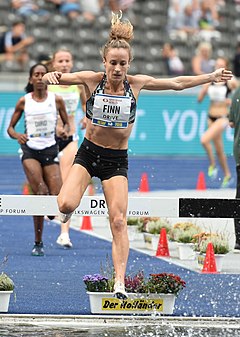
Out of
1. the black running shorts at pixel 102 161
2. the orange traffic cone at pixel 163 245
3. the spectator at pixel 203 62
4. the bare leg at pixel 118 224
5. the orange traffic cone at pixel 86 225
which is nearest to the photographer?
the bare leg at pixel 118 224

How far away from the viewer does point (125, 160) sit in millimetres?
9312

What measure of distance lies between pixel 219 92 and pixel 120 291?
13.4 metres

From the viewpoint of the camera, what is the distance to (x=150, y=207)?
31.8ft

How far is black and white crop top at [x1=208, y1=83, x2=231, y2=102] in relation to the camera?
852 inches

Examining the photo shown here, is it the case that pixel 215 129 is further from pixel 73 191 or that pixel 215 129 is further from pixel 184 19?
pixel 73 191

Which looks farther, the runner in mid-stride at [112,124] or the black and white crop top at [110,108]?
the black and white crop top at [110,108]

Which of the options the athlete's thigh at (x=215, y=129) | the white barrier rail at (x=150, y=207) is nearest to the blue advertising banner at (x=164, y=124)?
the athlete's thigh at (x=215, y=129)

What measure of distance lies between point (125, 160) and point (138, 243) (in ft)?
16.8

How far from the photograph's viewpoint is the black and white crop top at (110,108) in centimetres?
907

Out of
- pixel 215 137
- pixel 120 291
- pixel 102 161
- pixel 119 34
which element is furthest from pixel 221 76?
pixel 215 137

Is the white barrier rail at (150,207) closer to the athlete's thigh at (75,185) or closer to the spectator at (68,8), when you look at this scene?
the athlete's thigh at (75,185)

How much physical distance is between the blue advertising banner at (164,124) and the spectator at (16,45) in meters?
1.89

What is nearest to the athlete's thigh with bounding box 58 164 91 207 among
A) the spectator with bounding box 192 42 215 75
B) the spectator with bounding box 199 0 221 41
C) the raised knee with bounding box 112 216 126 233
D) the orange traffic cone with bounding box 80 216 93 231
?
the raised knee with bounding box 112 216 126 233

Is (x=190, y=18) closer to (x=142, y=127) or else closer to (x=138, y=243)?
(x=142, y=127)
